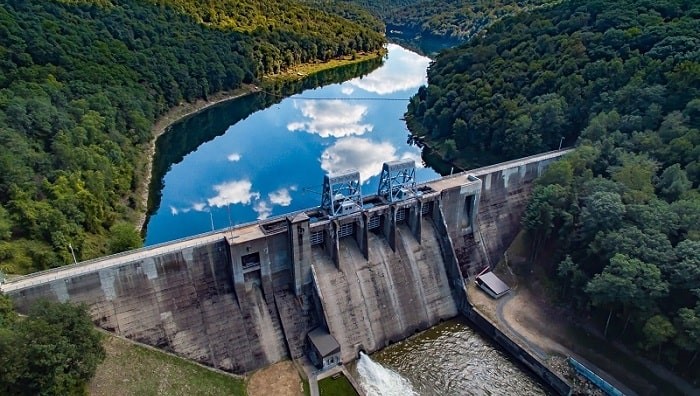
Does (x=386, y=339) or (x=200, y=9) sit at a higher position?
(x=200, y=9)

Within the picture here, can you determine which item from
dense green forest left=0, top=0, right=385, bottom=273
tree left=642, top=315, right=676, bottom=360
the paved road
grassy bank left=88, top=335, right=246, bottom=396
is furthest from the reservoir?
grassy bank left=88, top=335, right=246, bottom=396

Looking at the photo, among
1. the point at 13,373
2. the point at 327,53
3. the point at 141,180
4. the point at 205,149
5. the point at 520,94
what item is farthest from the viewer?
the point at 327,53

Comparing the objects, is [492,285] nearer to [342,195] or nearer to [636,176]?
[636,176]

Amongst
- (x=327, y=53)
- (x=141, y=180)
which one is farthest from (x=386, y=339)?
(x=327, y=53)

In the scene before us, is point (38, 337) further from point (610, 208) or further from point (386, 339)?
point (610, 208)

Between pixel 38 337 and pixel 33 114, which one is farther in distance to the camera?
pixel 33 114
